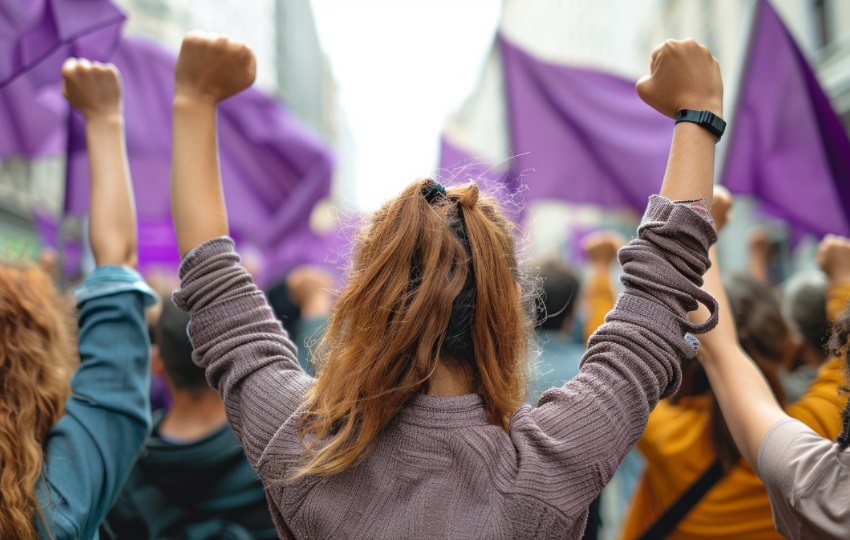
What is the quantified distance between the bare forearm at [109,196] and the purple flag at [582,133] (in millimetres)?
3508

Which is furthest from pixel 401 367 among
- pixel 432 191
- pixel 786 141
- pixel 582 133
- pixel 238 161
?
pixel 238 161

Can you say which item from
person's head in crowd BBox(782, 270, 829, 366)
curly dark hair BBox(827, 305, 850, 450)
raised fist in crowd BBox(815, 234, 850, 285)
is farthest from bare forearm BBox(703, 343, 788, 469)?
person's head in crowd BBox(782, 270, 829, 366)

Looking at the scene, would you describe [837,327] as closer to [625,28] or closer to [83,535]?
[83,535]

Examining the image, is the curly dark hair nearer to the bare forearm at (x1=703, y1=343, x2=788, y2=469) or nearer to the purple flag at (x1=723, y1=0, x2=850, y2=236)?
the bare forearm at (x1=703, y1=343, x2=788, y2=469)

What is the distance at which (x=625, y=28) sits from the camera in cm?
2541

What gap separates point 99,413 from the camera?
173 centimetres

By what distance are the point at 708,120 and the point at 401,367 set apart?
73 cm

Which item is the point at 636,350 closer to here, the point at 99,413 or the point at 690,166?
the point at 690,166

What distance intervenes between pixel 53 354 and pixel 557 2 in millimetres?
41892

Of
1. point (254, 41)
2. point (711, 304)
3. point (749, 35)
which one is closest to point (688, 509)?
point (711, 304)

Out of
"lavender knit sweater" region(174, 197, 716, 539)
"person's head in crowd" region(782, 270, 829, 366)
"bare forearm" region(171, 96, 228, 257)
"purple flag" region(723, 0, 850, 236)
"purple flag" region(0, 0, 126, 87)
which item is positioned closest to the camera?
"lavender knit sweater" region(174, 197, 716, 539)

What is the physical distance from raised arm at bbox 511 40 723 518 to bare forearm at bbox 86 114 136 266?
113 centimetres

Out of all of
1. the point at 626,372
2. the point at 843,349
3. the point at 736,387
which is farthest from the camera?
the point at 736,387

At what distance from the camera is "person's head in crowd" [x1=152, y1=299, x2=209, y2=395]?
2.58m
